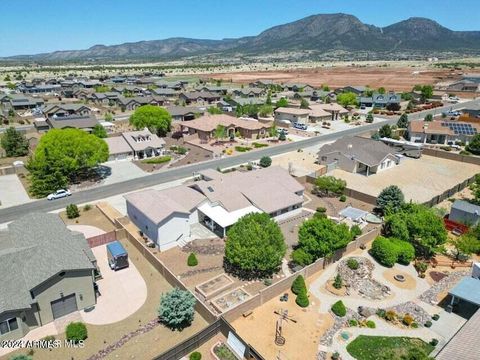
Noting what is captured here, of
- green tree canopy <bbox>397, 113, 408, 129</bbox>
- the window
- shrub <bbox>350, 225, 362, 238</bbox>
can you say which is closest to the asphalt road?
green tree canopy <bbox>397, 113, 408, 129</bbox>

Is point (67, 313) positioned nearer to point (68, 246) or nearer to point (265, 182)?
point (68, 246)

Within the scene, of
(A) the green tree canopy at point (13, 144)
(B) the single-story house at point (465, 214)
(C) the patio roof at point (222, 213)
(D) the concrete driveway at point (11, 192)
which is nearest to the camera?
(C) the patio roof at point (222, 213)

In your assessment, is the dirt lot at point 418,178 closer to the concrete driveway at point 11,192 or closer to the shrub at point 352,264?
the shrub at point 352,264

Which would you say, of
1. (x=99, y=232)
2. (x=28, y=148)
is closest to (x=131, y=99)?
(x=28, y=148)

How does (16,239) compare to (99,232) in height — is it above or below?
above

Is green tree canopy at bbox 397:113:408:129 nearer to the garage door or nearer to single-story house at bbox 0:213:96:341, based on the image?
single-story house at bbox 0:213:96:341

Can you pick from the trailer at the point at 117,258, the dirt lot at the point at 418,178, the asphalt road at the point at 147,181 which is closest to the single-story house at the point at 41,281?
the trailer at the point at 117,258
